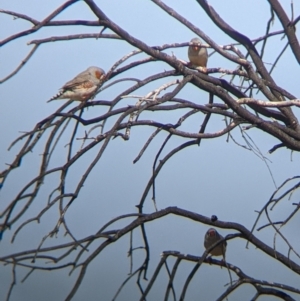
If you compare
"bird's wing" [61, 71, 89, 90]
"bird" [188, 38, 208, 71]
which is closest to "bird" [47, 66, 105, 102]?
"bird's wing" [61, 71, 89, 90]

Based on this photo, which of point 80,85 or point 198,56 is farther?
point 80,85

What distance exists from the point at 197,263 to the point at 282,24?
1667 mm

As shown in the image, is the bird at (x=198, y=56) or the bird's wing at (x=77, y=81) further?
the bird's wing at (x=77, y=81)

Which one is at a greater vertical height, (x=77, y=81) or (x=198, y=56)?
(x=198, y=56)

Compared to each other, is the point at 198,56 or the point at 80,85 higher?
the point at 198,56

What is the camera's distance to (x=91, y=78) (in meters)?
6.24

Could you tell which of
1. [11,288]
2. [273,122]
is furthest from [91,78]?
[11,288]

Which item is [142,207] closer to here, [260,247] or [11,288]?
[260,247]

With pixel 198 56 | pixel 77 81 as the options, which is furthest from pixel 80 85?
pixel 198 56

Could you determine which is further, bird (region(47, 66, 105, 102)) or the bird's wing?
the bird's wing

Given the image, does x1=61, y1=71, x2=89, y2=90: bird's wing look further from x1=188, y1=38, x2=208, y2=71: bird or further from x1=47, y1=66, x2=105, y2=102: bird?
x1=188, y1=38, x2=208, y2=71: bird

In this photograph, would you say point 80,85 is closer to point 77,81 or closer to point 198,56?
point 77,81

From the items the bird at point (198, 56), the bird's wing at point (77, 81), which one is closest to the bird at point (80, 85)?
the bird's wing at point (77, 81)

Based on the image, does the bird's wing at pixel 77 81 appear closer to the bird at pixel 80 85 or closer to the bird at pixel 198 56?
the bird at pixel 80 85
